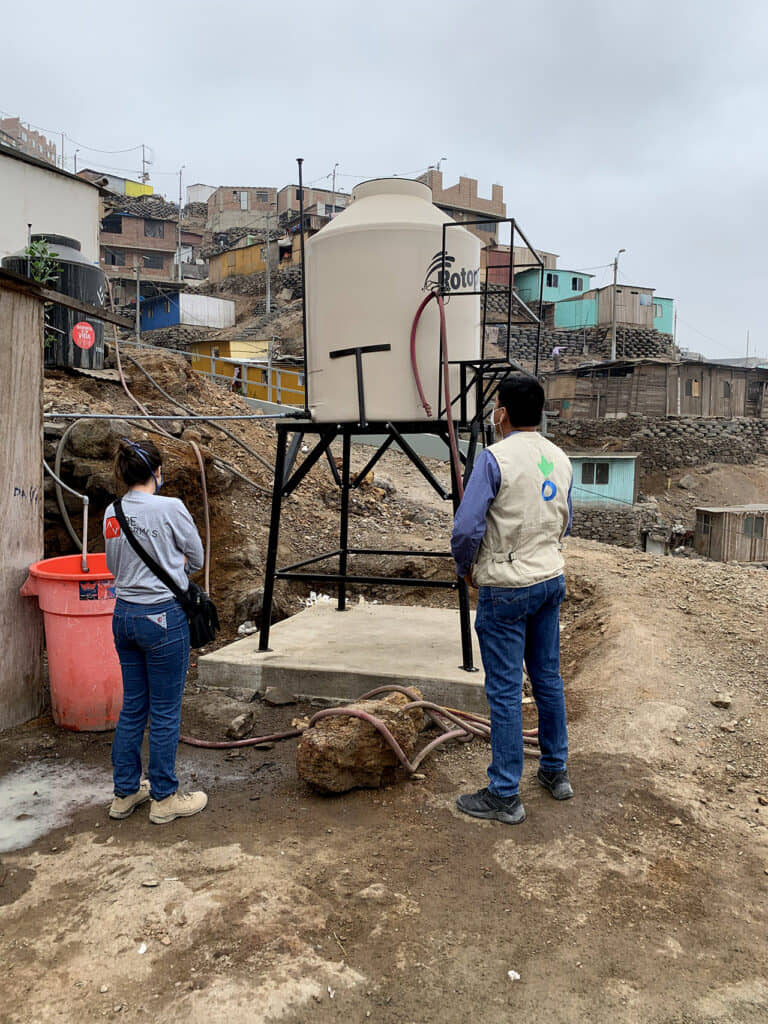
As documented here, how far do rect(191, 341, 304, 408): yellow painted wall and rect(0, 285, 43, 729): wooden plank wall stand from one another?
16040 millimetres

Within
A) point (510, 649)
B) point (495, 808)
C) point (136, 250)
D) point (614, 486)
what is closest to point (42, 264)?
point (510, 649)

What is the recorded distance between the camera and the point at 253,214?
62500 millimetres

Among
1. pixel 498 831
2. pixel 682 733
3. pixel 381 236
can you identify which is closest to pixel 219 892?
pixel 498 831

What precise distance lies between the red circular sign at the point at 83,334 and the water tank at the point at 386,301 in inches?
178

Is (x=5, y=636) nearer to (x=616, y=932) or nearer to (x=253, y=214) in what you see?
(x=616, y=932)

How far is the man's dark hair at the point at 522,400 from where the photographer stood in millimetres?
3383

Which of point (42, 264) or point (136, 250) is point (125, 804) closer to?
point (42, 264)

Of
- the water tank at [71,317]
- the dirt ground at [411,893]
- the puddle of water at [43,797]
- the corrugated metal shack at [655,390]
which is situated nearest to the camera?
the dirt ground at [411,893]

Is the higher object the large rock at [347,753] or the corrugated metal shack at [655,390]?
the corrugated metal shack at [655,390]

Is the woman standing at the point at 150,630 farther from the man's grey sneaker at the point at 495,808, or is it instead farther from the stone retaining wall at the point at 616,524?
the stone retaining wall at the point at 616,524

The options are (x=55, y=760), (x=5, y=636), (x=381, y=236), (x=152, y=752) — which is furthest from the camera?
(x=381, y=236)

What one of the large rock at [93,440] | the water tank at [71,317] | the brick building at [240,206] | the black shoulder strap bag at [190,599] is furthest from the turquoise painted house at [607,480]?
the brick building at [240,206]

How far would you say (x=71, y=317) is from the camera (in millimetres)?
8352

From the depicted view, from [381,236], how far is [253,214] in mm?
63564
